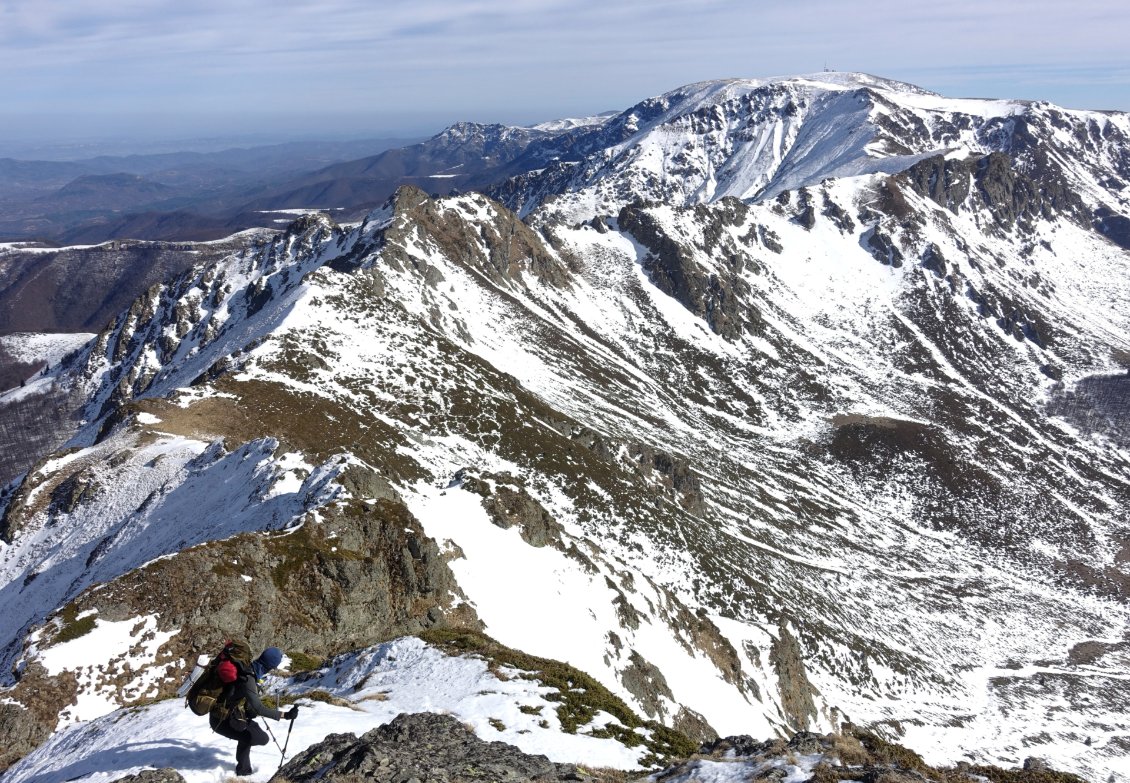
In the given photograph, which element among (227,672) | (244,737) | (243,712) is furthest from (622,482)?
(227,672)

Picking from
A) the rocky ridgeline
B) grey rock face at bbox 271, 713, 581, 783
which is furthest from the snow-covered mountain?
the rocky ridgeline

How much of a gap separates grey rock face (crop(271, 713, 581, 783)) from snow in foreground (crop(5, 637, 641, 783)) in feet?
2.40

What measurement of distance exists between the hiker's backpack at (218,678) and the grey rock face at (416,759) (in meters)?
1.96

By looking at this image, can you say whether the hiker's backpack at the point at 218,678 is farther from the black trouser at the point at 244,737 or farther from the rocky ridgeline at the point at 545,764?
the rocky ridgeline at the point at 545,764

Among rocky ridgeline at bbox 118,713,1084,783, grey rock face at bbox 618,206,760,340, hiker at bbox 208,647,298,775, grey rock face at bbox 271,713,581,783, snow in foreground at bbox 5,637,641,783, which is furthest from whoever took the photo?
grey rock face at bbox 618,206,760,340

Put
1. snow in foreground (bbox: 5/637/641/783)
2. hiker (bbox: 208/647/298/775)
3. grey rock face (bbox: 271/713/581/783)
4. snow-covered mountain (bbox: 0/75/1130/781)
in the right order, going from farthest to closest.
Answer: snow-covered mountain (bbox: 0/75/1130/781), snow in foreground (bbox: 5/637/641/783), grey rock face (bbox: 271/713/581/783), hiker (bbox: 208/647/298/775)

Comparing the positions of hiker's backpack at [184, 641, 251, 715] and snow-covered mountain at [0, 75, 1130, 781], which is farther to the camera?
snow-covered mountain at [0, 75, 1130, 781]

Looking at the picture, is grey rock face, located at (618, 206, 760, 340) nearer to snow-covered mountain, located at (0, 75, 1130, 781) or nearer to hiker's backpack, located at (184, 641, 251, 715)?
snow-covered mountain, located at (0, 75, 1130, 781)

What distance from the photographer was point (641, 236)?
554 ft

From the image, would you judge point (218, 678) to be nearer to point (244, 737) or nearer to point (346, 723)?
point (244, 737)

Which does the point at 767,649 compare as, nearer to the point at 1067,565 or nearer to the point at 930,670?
the point at 930,670

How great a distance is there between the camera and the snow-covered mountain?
34094mm

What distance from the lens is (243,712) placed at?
11.8m

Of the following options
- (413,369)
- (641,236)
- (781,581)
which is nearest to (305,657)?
(413,369)
